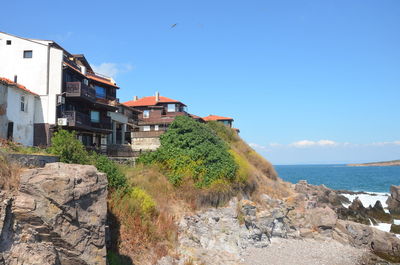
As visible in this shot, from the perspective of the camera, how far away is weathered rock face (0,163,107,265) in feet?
36.0

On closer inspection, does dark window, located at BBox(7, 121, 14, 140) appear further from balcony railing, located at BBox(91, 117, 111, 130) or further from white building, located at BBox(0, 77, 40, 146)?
balcony railing, located at BBox(91, 117, 111, 130)

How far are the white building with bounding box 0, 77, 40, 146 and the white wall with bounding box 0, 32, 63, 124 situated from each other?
1.19 metres

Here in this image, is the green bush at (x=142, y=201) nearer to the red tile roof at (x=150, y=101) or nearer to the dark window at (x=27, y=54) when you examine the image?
the dark window at (x=27, y=54)

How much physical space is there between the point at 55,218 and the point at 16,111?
16.4m

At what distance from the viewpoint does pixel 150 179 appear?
81.9ft

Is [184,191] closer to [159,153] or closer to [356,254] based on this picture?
[159,153]

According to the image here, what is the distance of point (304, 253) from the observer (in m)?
24.6

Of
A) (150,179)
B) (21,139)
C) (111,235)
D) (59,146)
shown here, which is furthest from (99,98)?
(111,235)

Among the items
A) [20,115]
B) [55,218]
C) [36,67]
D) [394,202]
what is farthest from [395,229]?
[36,67]

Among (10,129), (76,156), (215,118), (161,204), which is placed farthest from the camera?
(215,118)

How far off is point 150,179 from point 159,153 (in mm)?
3832

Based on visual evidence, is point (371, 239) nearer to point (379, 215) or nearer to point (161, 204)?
point (379, 215)

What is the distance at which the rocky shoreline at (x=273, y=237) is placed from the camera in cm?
2194

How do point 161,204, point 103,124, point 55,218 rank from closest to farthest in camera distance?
point 55,218 → point 161,204 → point 103,124
